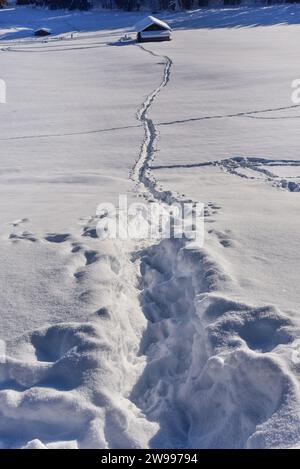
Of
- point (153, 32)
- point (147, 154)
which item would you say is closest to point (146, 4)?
point (153, 32)

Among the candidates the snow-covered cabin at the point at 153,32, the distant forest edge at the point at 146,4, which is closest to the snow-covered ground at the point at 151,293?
the snow-covered cabin at the point at 153,32

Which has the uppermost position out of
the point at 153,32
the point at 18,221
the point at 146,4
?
the point at 146,4

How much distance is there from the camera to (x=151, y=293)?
366cm

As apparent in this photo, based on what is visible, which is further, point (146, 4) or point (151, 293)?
point (146, 4)

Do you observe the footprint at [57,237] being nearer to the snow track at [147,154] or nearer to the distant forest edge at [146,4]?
the snow track at [147,154]

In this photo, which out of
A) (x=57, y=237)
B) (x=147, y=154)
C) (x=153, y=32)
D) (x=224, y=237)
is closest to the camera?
(x=224, y=237)

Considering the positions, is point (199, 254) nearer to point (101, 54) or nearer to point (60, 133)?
point (60, 133)

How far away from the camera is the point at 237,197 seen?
557 cm

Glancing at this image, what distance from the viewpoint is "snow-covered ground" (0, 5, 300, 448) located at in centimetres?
256

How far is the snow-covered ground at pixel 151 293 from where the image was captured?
2.56 meters

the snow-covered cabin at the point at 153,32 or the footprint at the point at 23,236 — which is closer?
the footprint at the point at 23,236

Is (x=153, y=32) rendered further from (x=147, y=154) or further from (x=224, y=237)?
(x=224, y=237)

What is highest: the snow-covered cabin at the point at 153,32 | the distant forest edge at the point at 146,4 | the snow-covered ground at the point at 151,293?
the distant forest edge at the point at 146,4

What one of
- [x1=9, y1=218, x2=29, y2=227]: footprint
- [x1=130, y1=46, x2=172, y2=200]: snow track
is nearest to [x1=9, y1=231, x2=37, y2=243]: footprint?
[x1=9, y1=218, x2=29, y2=227]: footprint
